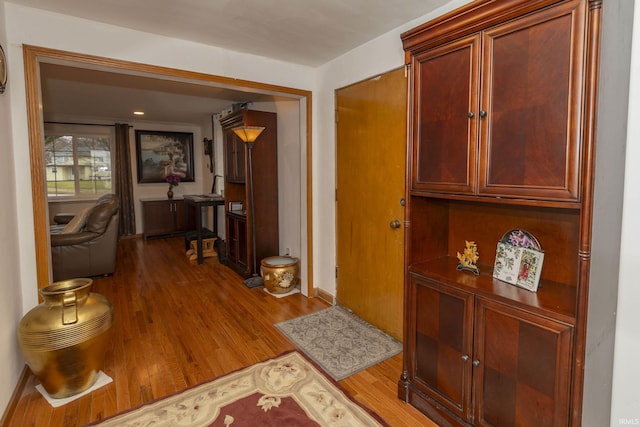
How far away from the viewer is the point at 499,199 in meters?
1.52

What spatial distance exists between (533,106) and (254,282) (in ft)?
11.0

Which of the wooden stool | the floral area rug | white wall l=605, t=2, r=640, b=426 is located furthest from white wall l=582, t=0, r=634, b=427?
the wooden stool

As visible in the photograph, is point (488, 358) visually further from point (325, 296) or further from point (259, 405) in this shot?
point (325, 296)

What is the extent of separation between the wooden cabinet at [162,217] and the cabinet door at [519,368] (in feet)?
21.2

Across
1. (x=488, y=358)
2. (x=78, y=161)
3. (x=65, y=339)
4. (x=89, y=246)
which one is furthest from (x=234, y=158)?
(x=78, y=161)

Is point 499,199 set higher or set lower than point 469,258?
higher

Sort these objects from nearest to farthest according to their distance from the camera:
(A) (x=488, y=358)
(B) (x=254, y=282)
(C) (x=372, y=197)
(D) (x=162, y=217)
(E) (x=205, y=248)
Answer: (A) (x=488, y=358)
(C) (x=372, y=197)
(B) (x=254, y=282)
(E) (x=205, y=248)
(D) (x=162, y=217)

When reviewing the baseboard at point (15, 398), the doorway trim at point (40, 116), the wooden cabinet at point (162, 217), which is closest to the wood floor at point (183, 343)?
the baseboard at point (15, 398)

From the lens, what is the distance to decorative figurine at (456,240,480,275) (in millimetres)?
1882

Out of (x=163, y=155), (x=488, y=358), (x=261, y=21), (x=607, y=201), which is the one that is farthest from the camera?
(x=163, y=155)

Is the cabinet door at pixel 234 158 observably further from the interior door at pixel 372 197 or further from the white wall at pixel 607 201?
the white wall at pixel 607 201

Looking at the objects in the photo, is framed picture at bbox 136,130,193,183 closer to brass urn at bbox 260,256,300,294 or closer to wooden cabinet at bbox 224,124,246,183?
wooden cabinet at bbox 224,124,246,183

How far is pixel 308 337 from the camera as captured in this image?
279cm

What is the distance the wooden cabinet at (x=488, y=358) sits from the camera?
136cm
